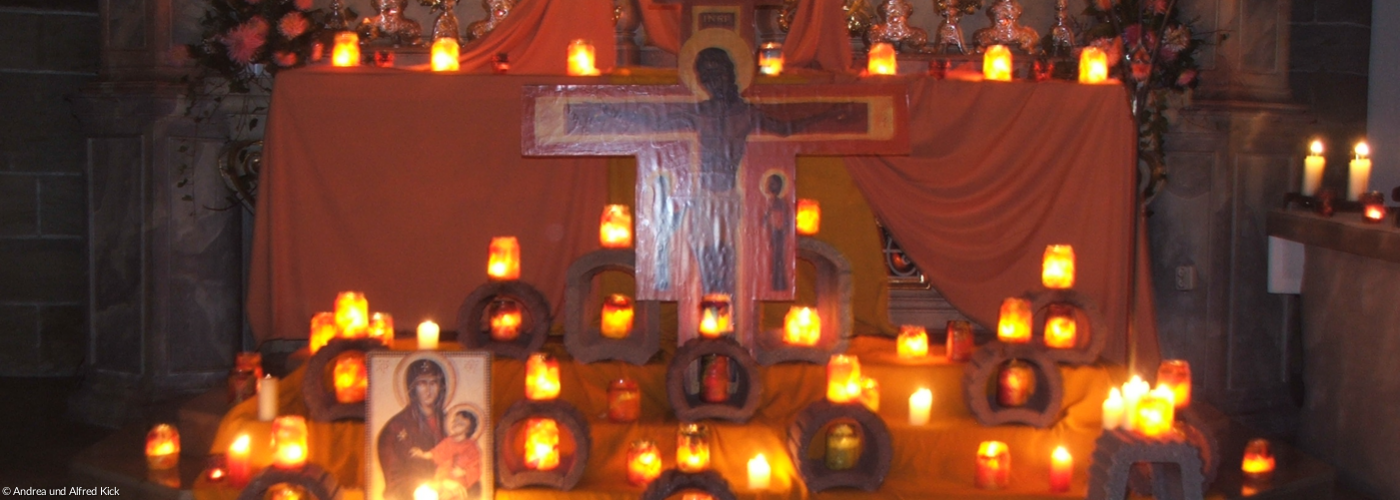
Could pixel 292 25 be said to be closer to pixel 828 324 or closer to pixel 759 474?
pixel 828 324

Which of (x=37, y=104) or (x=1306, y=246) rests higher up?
(x=37, y=104)

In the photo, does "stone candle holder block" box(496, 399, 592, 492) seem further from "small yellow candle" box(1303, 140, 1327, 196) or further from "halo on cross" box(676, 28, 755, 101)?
"small yellow candle" box(1303, 140, 1327, 196)

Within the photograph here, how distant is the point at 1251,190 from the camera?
588cm

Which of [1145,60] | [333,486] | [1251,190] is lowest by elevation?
[333,486]

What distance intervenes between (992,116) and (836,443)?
1540 millimetres

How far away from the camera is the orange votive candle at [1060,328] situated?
459cm

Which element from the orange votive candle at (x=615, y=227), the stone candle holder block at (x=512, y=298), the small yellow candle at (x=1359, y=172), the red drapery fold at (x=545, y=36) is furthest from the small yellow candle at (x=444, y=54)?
the small yellow candle at (x=1359, y=172)

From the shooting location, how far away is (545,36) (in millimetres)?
5371

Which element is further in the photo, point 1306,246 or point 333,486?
point 1306,246

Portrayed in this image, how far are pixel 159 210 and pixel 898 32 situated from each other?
3.30 metres

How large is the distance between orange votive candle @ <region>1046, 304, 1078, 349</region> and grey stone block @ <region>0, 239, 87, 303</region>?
4.80 meters

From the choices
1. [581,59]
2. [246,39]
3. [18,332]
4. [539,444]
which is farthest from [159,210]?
[539,444]

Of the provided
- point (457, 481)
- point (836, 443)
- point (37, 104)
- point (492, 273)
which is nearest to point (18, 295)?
point (37, 104)

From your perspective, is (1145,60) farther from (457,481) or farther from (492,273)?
(457,481)
